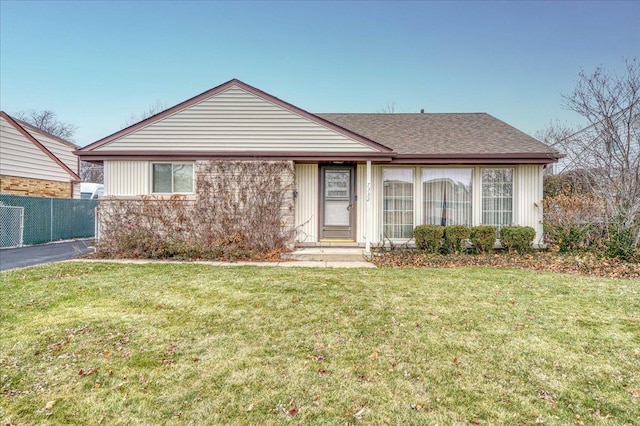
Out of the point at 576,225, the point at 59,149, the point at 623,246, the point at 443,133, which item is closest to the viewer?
the point at 623,246

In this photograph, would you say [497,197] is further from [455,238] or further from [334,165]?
[334,165]

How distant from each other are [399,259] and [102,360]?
637cm

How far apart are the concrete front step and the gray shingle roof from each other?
339 cm

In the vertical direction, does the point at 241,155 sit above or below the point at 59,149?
below

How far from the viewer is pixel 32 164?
1312 cm

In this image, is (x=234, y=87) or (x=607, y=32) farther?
(x=607, y=32)

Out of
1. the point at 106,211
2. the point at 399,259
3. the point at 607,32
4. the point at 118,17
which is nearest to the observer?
the point at 399,259

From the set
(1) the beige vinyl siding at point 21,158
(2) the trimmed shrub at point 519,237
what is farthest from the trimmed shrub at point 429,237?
(1) the beige vinyl siding at point 21,158

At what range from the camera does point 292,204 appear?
904 centimetres

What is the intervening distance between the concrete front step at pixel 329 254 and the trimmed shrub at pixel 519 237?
408 cm

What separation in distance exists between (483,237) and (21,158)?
1772cm

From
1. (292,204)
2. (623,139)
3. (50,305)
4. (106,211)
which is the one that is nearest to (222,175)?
(292,204)

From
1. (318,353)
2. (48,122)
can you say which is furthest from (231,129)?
(48,122)

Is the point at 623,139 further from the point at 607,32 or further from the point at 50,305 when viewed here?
the point at 50,305
